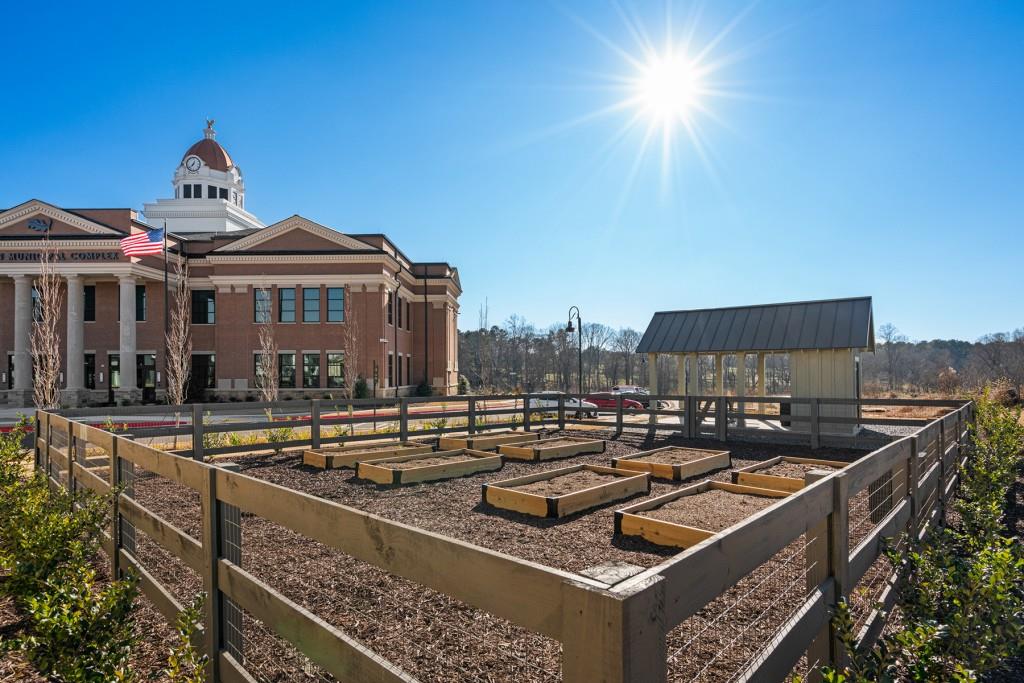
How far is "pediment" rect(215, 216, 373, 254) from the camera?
3531 centimetres

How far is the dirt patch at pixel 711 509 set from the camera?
21.2 feet

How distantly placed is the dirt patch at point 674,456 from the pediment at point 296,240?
27427 mm

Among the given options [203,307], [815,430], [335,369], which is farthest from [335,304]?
[815,430]

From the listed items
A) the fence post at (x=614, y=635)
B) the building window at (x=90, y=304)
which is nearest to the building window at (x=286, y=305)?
the building window at (x=90, y=304)

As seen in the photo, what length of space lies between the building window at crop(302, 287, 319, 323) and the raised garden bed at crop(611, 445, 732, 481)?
1126 inches

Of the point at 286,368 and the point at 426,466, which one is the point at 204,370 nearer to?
the point at 286,368

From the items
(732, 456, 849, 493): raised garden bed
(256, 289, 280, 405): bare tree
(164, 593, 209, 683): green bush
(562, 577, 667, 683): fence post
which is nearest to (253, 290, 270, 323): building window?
(256, 289, 280, 405): bare tree

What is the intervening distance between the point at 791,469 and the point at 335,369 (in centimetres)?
2972

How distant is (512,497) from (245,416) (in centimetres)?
2289

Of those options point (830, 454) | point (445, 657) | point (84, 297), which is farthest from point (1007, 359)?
point (84, 297)

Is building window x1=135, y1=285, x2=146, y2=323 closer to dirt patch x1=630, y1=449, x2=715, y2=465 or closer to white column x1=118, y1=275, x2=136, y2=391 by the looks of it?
white column x1=118, y1=275, x2=136, y2=391

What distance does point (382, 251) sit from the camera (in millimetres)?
35312

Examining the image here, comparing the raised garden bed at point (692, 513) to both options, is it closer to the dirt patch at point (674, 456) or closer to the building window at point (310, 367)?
the dirt patch at point (674, 456)

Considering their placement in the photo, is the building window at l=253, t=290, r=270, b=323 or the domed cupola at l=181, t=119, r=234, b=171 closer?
the building window at l=253, t=290, r=270, b=323
